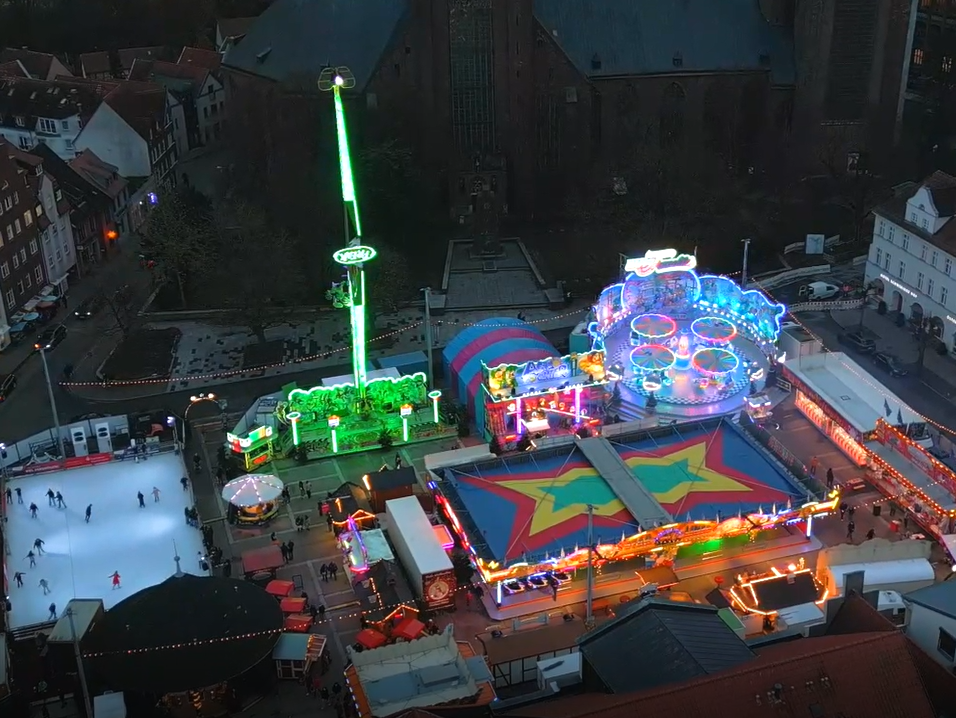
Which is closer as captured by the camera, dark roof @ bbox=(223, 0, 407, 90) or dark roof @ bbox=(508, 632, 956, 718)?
dark roof @ bbox=(508, 632, 956, 718)

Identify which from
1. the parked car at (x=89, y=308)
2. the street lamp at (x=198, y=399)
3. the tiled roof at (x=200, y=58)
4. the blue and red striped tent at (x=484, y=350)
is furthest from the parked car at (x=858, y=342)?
the tiled roof at (x=200, y=58)

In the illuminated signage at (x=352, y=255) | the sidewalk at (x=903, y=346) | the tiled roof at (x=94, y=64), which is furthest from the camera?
the tiled roof at (x=94, y=64)

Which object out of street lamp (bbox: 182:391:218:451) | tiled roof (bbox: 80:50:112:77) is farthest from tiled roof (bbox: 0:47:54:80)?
street lamp (bbox: 182:391:218:451)

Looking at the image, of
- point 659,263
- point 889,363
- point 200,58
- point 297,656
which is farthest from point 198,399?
point 200,58

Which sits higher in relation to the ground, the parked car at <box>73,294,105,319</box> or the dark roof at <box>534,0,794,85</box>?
the dark roof at <box>534,0,794,85</box>

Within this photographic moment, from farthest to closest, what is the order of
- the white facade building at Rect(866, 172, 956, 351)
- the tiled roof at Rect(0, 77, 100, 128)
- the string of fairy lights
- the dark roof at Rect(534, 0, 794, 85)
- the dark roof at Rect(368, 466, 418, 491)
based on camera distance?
the tiled roof at Rect(0, 77, 100, 128) → the dark roof at Rect(534, 0, 794, 85) → the white facade building at Rect(866, 172, 956, 351) → the string of fairy lights → the dark roof at Rect(368, 466, 418, 491)

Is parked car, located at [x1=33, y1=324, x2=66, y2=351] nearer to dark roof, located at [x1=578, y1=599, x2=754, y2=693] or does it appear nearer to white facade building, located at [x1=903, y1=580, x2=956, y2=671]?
dark roof, located at [x1=578, y1=599, x2=754, y2=693]

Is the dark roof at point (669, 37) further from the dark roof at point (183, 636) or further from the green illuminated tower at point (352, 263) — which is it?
the dark roof at point (183, 636)
